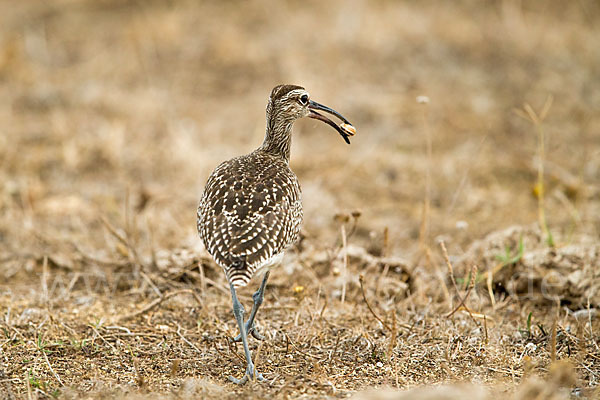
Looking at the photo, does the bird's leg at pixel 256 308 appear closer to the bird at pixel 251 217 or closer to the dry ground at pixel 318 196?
the bird at pixel 251 217

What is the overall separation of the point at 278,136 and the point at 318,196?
243 centimetres

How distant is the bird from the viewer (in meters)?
4.07

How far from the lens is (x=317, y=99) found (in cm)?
961

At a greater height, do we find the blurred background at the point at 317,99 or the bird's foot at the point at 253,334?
the blurred background at the point at 317,99

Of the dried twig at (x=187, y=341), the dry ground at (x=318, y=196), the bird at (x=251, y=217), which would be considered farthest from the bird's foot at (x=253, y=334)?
the dried twig at (x=187, y=341)

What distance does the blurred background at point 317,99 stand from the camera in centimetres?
738

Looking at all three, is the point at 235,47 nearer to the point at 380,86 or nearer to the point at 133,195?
the point at 380,86

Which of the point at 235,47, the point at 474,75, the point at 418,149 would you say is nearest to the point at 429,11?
the point at 474,75

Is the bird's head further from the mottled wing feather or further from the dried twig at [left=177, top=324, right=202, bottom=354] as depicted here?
the dried twig at [left=177, top=324, right=202, bottom=354]

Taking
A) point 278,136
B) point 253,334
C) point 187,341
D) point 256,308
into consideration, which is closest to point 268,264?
point 256,308

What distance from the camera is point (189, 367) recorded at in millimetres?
4312

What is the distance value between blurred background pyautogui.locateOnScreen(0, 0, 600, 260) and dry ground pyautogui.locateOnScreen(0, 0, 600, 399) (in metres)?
0.04

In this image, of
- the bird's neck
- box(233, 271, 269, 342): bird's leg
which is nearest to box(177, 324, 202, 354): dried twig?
box(233, 271, 269, 342): bird's leg

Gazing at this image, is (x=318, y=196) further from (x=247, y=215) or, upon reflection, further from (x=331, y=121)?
(x=247, y=215)
